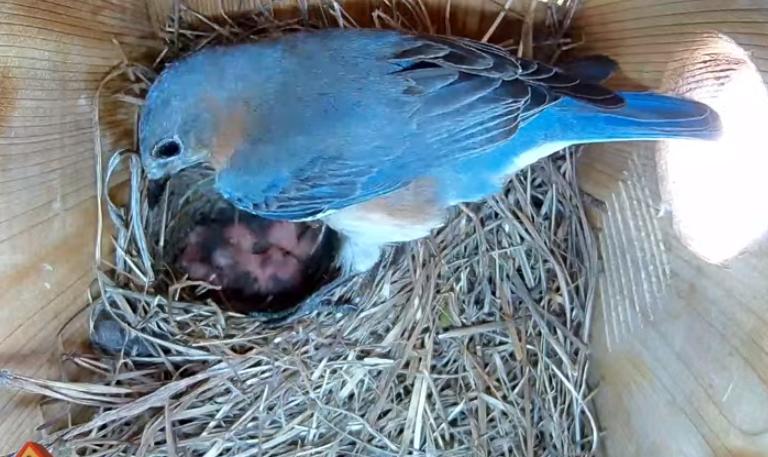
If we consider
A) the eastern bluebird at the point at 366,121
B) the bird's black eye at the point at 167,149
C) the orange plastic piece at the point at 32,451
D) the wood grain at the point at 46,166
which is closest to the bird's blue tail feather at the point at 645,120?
the eastern bluebird at the point at 366,121

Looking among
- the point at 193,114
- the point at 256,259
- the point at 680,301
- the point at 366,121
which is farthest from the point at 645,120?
the point at 256,259

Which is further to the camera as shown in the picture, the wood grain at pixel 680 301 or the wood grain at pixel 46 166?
the wood grain at pixel 46 166

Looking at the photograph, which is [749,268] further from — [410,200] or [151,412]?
[151,412]

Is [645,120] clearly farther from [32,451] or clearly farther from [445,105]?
[32,451]

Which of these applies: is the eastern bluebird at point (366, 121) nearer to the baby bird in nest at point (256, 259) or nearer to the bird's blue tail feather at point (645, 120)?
the bird's blue tail feather at point (645, 120)

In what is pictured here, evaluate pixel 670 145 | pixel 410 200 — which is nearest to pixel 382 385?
pixel 410 200

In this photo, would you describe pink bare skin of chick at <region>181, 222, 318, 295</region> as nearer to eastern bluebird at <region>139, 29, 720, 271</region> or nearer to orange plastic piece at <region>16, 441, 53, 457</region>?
eastern bluebird at <region>139, 29, 720, 271</region>
